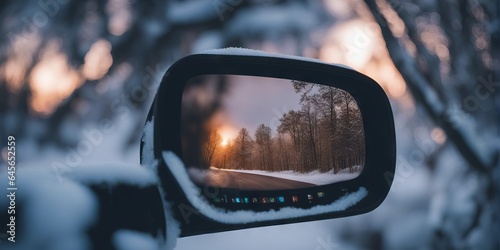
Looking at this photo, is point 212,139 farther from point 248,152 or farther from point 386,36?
point 386,36

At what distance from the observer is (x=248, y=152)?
0.75 metres

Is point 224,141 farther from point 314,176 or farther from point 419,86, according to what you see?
point 419,86

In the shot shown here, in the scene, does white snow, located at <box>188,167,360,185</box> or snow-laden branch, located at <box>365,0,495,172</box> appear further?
snow-laden branch, located at <box>365,0,495,172</box>

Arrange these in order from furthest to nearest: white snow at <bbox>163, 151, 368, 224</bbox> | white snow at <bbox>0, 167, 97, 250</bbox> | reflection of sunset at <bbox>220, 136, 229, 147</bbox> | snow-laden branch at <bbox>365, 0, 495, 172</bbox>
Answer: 1. snow-laden branch at <bbox>365, 0, 495, 172</bbox>
2. reflection of sunset at <bbox>220, 136, 229, 147</bbox>
3. white snow at <bbox>163, 151, 368, 224</bbox>
4. white snow at <bbox>0, 167, 97, 250</bbox>

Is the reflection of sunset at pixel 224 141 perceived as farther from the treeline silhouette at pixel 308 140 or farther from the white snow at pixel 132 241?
the white snow at pixel 132 241

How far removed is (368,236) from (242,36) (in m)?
1.27

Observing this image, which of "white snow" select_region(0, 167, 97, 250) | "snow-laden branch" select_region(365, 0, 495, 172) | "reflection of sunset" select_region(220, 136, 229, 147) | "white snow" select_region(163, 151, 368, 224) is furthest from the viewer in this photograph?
"snow-laden branch" select_region(365, 0, 495, 172)

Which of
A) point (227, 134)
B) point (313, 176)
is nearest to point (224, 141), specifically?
point (227, 134)

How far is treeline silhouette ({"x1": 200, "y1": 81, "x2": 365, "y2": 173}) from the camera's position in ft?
2.45

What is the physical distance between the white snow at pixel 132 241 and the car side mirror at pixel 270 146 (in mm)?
63

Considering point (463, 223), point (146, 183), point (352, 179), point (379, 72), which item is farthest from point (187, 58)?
point (463, 223)

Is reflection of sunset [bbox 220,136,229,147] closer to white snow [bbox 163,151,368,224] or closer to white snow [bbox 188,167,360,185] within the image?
white snow [bbox 188,167,360,185]

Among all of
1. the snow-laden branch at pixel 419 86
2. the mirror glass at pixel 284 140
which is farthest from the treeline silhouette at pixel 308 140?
the snow-laden branch at pixel 419 86

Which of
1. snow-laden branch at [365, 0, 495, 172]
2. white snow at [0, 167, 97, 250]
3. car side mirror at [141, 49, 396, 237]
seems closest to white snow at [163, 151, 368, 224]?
car side mirror at [141, 49, 396, 237]
